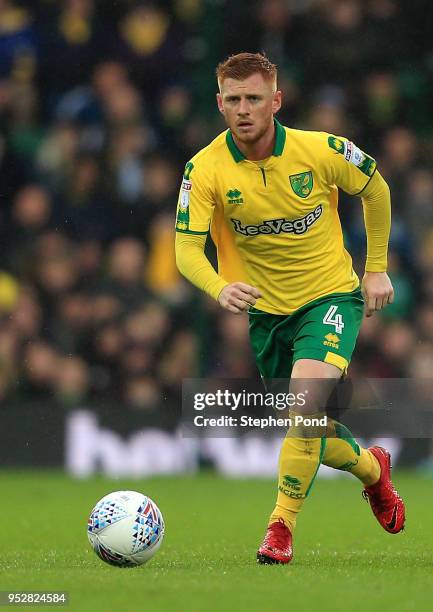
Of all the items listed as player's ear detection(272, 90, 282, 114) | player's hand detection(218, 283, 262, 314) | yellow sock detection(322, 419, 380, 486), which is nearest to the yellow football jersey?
player's ear detection(272, 90, 282, 114)

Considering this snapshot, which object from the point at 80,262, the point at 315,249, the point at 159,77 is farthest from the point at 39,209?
the point at 315,249

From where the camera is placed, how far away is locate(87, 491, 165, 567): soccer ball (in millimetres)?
5574

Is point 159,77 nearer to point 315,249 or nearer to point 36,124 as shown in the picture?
point 36,124

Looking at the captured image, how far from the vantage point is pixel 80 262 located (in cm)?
1166

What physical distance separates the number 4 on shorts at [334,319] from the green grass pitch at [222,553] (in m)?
1.04

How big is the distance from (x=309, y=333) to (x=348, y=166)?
79 cm

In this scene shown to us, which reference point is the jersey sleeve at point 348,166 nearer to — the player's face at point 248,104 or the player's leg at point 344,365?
the player's face at point 248,104

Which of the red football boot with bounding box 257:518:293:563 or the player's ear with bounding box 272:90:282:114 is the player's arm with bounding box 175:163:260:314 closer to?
the player's ear with bounding box 272:90:282:114

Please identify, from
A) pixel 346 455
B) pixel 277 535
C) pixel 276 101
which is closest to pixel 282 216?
pixel 276 101

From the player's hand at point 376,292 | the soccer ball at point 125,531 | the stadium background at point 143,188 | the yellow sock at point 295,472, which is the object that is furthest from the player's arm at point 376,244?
the stadium background at point 143,188

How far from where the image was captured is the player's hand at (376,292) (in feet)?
20.4

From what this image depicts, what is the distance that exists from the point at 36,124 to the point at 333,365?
21.3ft

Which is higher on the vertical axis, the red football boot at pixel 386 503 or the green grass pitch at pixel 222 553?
the red football boot at pixel 386 503

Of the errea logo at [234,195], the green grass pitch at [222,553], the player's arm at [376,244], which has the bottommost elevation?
the green grass pitch at [222,553]
